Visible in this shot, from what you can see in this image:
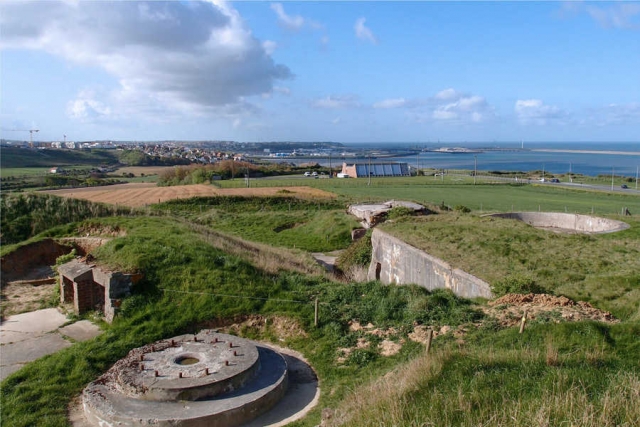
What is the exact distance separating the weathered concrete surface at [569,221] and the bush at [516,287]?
14.8 meters

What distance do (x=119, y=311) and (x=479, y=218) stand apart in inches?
691

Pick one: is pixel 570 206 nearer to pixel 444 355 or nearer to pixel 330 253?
pixel 330 253

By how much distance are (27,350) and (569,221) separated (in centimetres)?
2629

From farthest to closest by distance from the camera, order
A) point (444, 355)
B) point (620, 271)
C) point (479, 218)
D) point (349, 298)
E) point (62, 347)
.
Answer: point (479, 218), point (620, 271), point (349, 298), point (62, 347), point (444, 355)

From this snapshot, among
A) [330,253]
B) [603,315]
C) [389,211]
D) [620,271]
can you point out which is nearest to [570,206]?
[389,211]

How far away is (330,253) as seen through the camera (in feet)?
91.3

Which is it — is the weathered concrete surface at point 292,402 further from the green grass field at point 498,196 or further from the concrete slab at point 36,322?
the green grass field at point 498,196

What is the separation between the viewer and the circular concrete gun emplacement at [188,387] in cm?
749

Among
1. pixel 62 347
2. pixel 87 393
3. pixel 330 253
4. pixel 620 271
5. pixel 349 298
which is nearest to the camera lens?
pixel 87 393

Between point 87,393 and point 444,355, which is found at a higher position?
point 444,355

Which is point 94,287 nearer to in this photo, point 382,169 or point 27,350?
point 27,350

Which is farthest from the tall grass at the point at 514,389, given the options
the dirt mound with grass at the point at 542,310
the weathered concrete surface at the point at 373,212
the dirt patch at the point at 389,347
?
the weathered concrete surface at the point at 373,212

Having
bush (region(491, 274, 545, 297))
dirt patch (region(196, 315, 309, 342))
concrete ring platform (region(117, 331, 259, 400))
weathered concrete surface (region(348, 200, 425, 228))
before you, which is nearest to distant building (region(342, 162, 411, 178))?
weathered concrete surface (region(348, 200, 425, 228))

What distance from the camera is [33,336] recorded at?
1057 cm
